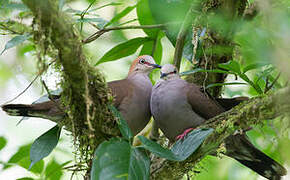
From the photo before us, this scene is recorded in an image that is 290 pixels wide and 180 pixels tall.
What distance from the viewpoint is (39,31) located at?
1.71 meters

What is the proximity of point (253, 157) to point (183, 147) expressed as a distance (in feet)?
2.78

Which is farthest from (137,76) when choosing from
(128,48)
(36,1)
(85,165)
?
(36,1)

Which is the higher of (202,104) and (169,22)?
(169,22)

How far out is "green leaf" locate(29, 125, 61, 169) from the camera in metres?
2.34

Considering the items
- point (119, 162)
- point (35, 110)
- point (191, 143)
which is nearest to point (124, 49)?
point (35, 110)

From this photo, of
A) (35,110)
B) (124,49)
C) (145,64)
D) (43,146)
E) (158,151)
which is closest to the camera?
(158,151)

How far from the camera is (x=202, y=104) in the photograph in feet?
9.05

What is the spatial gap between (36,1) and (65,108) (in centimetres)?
74

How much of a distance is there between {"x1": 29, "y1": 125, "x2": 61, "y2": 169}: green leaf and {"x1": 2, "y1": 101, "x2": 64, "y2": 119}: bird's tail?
0.14 meters

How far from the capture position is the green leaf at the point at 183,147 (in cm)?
194

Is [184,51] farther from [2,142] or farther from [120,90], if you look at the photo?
[2,142]

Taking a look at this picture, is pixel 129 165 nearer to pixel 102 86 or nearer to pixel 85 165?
pixel 102 86

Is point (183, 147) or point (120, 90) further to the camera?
point (120, 90)

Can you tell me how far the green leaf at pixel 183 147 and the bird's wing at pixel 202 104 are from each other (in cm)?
68
